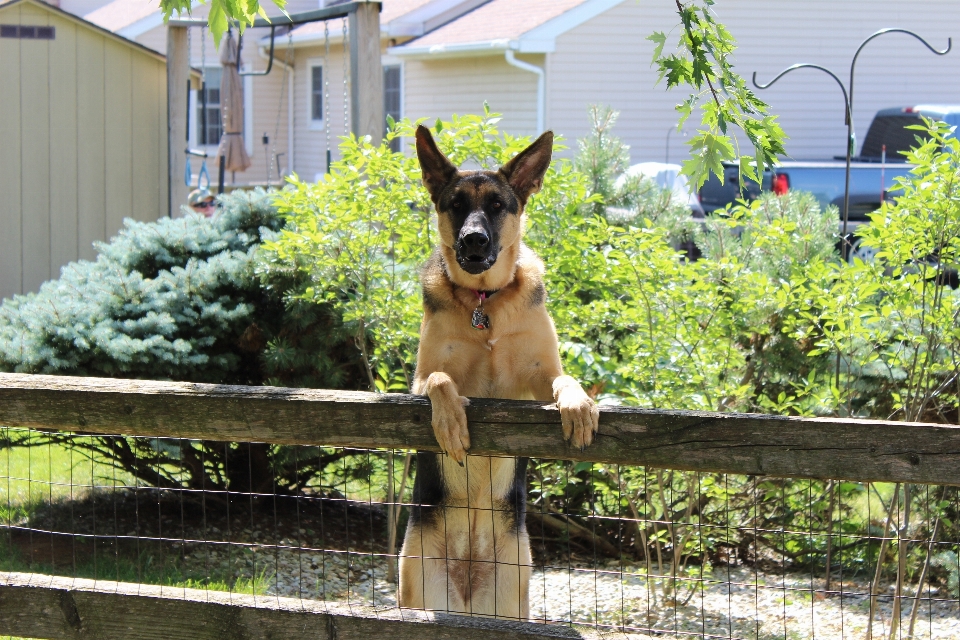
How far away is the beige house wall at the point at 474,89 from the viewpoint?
54.1 feet

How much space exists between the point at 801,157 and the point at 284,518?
13.5 m

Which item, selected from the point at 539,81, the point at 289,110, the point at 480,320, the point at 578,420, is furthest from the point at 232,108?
the point at 289,110

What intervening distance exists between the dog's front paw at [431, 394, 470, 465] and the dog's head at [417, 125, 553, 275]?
1.12 m

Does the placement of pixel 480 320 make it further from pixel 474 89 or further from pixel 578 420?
pixel 474 89

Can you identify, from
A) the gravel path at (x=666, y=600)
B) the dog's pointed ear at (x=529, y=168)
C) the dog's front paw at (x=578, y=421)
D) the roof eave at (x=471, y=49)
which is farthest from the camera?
the roof eave at (x=471, y=49)

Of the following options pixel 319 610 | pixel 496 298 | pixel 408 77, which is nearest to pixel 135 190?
pixel 496 298

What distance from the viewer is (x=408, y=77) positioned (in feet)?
62.7

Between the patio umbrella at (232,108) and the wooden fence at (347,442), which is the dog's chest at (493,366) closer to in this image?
the wooden fence at (347,442)

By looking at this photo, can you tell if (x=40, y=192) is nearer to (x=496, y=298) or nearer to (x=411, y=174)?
(x=411, y=174)

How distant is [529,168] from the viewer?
407 cm

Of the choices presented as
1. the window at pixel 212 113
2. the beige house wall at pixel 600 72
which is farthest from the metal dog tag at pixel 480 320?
the window at pixel 212 113

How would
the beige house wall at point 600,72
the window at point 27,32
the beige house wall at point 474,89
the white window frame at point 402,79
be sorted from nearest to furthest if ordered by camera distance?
the window at point 27,32, the beige house wall at point 600,72, the beige house wall at point 474,89, the white window frame at point 402,79

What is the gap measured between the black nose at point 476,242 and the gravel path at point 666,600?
159cm

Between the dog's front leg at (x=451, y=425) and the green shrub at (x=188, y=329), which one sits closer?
the dog's front leg at (x=451, y=425)
